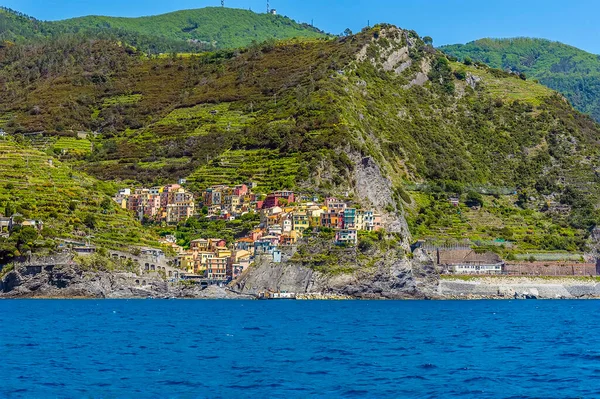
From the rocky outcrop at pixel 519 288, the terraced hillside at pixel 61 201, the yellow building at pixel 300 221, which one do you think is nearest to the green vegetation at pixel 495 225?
the rocky outcrop at pixel 519 288

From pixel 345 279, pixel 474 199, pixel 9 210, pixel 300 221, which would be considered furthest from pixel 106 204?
pixel 474 199

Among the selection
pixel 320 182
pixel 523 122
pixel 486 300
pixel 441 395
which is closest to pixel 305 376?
pixel 441 395

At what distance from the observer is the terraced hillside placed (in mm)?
110375

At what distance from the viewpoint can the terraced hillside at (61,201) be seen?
11038 cm

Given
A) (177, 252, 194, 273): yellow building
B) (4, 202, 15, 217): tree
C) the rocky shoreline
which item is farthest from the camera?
(177, 252, 194, 273): yellow building

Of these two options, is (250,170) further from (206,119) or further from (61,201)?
(61,201)

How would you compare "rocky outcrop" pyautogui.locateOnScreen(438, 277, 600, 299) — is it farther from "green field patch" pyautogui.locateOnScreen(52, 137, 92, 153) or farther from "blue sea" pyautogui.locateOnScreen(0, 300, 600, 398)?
"green field patch" pyautogui.locateOnScreen(52, 137, 92, 153)

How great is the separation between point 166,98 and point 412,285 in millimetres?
87321

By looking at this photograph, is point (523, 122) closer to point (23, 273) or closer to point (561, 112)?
point (561, 112)

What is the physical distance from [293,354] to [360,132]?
94.2m

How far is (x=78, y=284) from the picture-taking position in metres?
102

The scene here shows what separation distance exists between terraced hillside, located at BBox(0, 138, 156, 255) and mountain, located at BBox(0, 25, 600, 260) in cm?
1533

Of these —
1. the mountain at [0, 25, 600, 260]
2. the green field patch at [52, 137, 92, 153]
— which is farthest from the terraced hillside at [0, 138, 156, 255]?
the green field patch at [52, 137, 92, 153]

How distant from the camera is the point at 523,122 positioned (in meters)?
173
